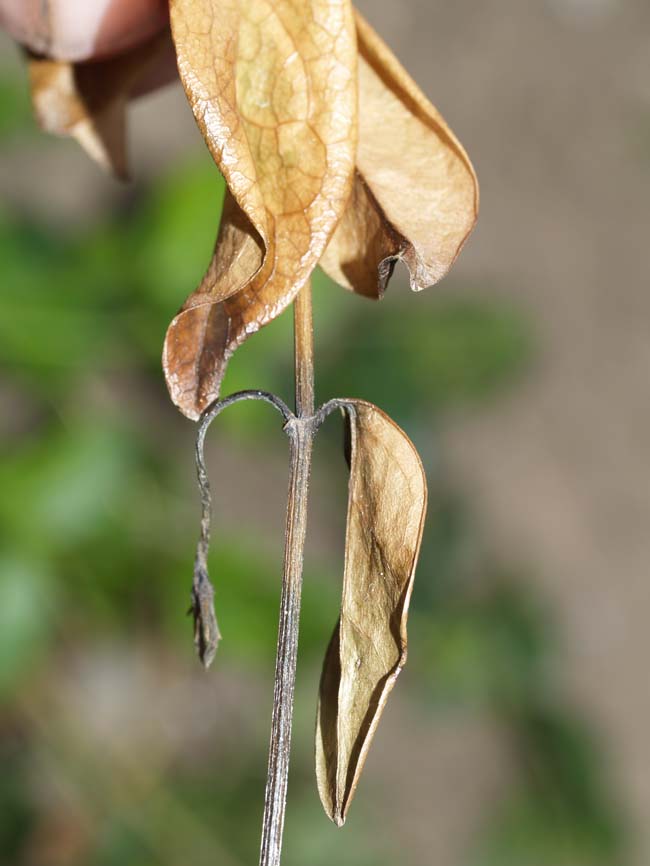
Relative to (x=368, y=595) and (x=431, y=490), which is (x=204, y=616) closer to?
(x=368, y=595)

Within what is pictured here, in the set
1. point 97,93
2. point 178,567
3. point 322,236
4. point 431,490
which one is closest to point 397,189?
point 322,236

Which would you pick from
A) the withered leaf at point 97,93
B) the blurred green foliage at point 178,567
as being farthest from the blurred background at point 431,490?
the withered leaf at point 97,93

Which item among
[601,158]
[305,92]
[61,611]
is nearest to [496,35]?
[601,158]

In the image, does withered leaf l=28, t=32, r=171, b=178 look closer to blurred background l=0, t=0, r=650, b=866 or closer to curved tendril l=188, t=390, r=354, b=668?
curved tendril l=188, t=390, r=354, b=668

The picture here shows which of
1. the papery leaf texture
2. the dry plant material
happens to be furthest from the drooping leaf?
the papery leaf texture

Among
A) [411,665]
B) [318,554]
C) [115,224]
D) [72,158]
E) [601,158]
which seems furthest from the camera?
[601,158]

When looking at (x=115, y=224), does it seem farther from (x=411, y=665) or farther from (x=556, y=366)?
(x=556, y=366)
